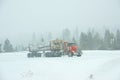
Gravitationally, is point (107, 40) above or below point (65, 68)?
above

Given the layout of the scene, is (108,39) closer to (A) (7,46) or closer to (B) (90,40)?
(B) (90,40)

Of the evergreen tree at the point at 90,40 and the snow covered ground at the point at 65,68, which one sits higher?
the evergreen tree at the point at 90,40

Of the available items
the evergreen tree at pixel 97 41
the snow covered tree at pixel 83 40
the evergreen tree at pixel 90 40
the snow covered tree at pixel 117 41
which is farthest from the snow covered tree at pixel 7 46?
the snow covered tree at pixel 117 41

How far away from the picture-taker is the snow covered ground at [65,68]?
19.6ft

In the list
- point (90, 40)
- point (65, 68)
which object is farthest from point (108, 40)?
point (65, 68)

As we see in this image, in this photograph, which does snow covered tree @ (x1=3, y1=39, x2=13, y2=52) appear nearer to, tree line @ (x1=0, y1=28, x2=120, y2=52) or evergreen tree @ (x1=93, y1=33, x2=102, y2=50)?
tree line @ (x1=0, y1=28, x2=120, y2=52)

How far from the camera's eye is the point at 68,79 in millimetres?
5969

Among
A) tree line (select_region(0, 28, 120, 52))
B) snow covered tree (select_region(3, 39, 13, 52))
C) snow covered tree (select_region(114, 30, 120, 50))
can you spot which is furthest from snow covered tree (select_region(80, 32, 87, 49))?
snow covered tree (select_region(3, 39, 13, 52))

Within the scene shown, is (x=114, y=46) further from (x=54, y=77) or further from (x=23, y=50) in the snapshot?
(x=23, y=50)

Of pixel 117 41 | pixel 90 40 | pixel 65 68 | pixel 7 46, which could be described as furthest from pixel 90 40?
pixel 7 46

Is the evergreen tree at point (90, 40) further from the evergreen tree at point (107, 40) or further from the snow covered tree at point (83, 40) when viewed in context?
the evergreen tree at point (107, 40)

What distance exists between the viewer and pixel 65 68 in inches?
239

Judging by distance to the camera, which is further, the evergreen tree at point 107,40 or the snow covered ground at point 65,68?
the evergreen tree at point 107,40

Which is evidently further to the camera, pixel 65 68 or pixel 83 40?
pixel 83 40
